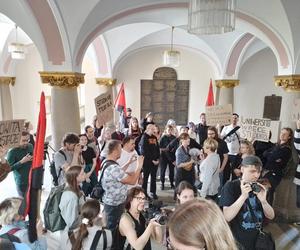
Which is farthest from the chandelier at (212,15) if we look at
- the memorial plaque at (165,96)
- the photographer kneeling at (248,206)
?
the memorial plaque at (165,96)

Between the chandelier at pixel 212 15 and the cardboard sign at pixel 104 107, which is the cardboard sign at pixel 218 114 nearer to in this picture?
the cardboard sign at pixel 104 107

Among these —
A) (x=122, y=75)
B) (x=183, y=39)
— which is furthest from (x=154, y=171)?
(x=122, y=75)

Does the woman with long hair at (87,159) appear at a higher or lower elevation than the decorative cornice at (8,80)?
lower

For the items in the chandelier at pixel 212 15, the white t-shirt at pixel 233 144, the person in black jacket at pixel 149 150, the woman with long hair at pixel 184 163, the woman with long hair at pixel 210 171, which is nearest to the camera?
the chandelier at pixel 212 15

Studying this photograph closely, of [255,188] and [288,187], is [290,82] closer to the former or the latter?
[288,187]

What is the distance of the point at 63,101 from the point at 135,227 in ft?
13.8

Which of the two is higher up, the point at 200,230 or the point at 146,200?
the point at 200,230

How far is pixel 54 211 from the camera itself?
10.3ft

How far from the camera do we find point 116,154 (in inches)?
137

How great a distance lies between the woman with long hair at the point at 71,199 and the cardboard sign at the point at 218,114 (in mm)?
3650

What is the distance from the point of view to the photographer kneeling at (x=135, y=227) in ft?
7.68

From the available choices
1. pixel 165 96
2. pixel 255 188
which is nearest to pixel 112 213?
pixel 255 188

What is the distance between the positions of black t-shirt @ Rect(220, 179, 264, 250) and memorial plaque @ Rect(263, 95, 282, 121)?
38.3 ft

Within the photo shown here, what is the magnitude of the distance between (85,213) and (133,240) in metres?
0.48
